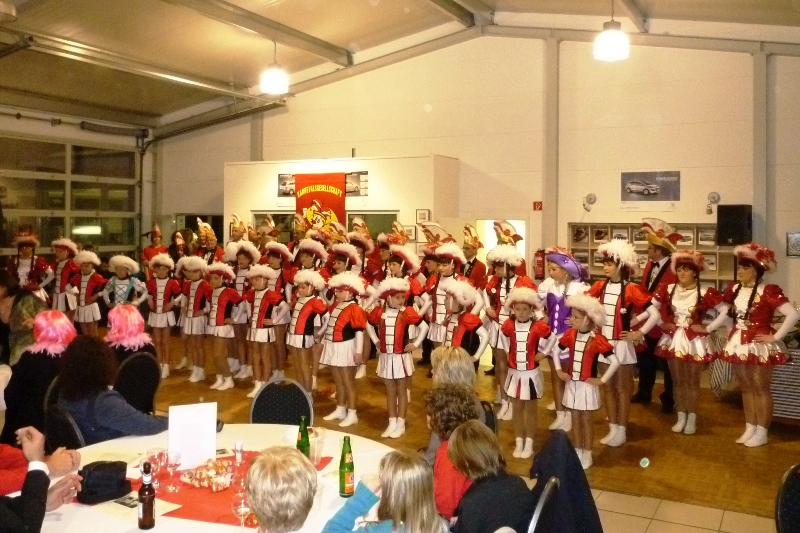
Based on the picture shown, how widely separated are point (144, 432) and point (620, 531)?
292 cm

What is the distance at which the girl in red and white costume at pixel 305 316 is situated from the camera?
7102 millimetres

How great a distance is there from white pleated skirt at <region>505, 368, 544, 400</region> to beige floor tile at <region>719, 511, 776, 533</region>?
1.60 m

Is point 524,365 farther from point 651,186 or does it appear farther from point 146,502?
point 651,186

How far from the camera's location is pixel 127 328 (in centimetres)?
506

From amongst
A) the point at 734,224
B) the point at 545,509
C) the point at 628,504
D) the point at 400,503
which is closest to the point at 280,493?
the point at 400,503

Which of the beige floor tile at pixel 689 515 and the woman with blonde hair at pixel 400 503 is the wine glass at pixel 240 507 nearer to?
the woman with blonde hair at pixel 400 503

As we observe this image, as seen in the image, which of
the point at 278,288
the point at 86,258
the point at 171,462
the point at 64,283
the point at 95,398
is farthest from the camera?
the point at 64,283

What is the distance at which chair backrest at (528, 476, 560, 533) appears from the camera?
2502 mm

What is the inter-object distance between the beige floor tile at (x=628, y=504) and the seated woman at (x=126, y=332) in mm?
3479

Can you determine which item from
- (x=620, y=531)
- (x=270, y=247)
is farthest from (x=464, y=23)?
(x=620, y=531)

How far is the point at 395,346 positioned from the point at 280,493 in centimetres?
395

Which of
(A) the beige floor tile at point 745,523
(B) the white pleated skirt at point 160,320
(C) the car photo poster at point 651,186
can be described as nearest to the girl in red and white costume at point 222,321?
(B) the white pleated skirt at point 160,320

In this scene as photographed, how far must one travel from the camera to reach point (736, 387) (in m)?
7.61

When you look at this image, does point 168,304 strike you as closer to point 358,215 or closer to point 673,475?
point 358,215
